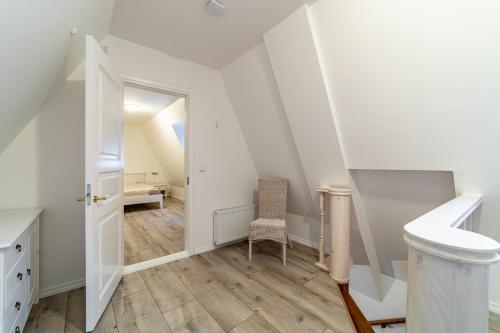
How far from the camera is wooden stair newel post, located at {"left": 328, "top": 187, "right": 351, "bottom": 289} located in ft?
6.93

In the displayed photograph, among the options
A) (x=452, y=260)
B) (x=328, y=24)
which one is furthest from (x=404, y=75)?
(x=452, y=260)

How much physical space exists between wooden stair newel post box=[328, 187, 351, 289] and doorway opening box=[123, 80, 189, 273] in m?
1.80

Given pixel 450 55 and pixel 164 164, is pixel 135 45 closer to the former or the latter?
pixel 450 55

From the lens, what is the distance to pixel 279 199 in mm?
2830

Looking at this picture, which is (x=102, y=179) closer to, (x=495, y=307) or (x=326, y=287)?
(x=326, y=287)

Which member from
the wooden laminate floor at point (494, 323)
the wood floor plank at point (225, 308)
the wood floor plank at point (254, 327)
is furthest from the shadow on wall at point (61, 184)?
the wooden laminate floor at point (494, 323)

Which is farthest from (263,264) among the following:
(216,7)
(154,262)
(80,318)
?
(216,7)

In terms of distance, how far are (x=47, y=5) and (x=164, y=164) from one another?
5.86m

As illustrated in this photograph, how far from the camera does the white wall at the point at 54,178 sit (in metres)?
1.71

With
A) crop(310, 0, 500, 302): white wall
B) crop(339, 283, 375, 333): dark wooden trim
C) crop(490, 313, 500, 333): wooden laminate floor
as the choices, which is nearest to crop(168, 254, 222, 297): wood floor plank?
crop(339, 283, 375, 333): dark wooden trim

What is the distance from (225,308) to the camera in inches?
66.2

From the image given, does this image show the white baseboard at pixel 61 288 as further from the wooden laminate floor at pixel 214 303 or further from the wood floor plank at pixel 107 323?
the wood floor plank at pixel 107 323

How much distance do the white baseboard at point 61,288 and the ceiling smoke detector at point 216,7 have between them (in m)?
2.79

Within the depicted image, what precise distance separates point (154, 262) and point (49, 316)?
3.01ft
